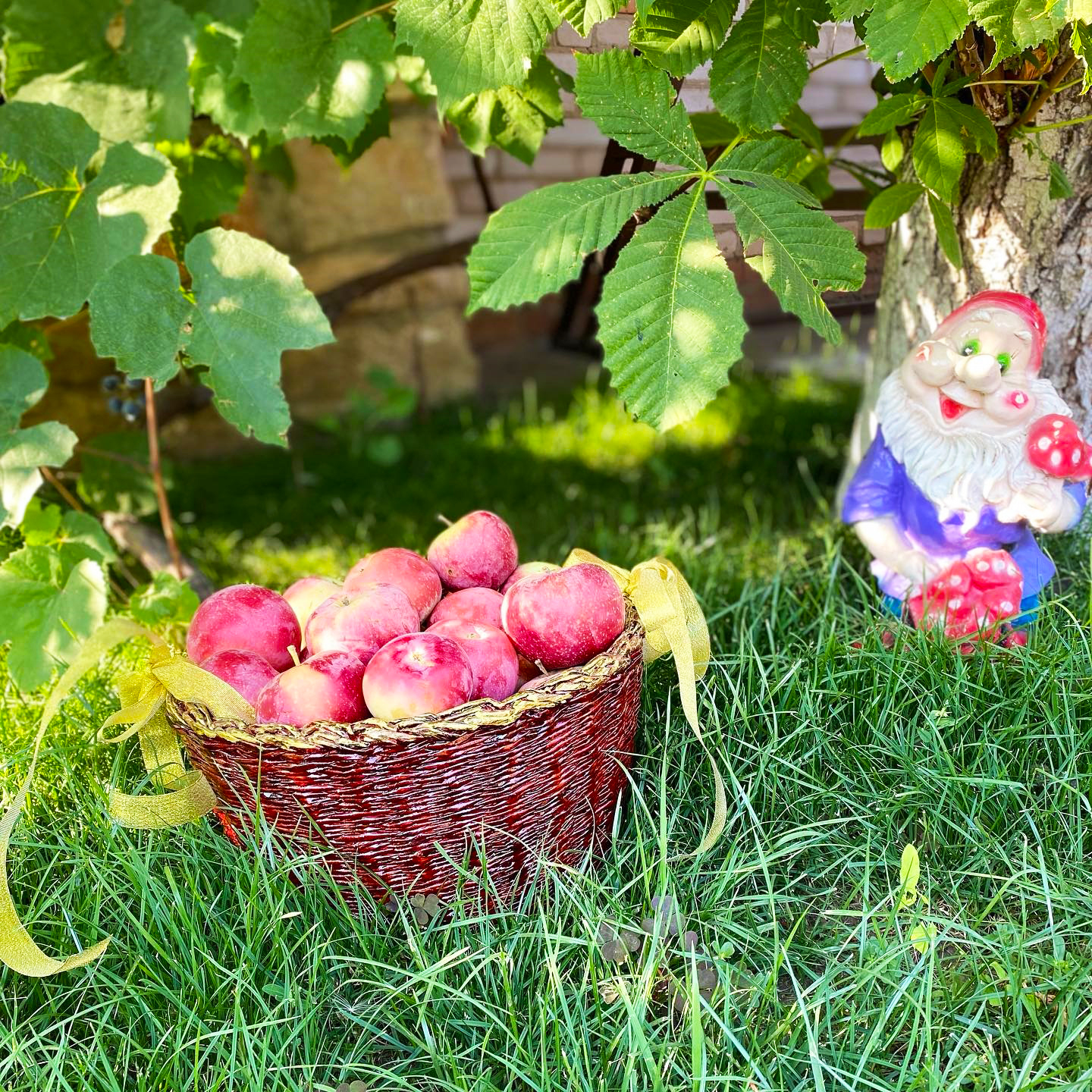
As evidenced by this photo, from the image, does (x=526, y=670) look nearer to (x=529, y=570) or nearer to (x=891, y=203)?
(x=529, y=570)

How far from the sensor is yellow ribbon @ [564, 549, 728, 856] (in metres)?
1.21

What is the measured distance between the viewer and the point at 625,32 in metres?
1.42

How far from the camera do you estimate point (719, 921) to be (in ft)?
3.83

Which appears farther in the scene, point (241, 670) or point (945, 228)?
point (945, 228)

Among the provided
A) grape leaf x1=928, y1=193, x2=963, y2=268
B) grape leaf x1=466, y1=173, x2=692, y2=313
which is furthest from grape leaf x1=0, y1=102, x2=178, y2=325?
grape leaf x1=928, y1=193, x2=963, y2=268

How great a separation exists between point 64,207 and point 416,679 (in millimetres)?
974

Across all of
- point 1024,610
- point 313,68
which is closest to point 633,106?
point 313,68

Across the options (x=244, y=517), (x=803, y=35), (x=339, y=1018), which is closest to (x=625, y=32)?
(x=803, y=35)

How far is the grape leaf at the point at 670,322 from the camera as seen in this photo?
111 cm

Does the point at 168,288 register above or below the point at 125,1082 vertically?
above

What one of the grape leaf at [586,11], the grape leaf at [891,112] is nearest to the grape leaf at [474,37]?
the grape leaf at [586,11]

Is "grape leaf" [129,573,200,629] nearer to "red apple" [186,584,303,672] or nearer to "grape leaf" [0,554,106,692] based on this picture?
"grape leaf" [0,554,106,692]

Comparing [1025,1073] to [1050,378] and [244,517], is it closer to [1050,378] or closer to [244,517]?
[1050,378]

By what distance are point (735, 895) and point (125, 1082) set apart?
0.68m
